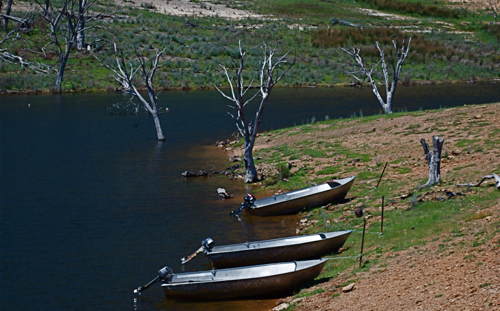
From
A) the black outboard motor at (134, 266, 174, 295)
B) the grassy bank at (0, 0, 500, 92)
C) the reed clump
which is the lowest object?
the black outboard motor at (134, 266, 174, 295)

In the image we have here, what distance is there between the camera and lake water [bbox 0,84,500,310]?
16.3 meters

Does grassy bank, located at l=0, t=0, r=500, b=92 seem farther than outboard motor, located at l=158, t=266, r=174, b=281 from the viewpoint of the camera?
Yes

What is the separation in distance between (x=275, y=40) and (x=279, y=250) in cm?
6329

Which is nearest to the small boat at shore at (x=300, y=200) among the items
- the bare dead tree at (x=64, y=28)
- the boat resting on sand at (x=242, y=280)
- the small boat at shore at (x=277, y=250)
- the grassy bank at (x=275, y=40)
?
the small boat at shore at (x=277, y=250)

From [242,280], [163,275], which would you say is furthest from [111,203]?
[242,280]

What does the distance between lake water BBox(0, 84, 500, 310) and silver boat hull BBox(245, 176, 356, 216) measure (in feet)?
1.35

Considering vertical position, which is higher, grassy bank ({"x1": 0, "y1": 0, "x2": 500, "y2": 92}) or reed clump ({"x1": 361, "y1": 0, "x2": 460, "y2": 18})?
reed clump ({"x1": 361, "y1": 0, "x2": 460, "y2": 18})

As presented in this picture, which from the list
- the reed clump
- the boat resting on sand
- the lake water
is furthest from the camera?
the reed clump

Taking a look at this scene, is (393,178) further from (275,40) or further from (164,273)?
(275,40)

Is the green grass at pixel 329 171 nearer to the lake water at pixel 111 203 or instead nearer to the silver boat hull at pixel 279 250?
the lake water at pixel 111 203

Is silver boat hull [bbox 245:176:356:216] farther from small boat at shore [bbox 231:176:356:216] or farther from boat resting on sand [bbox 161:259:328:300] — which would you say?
boat resting on sand [bbox 161:259:328:300]

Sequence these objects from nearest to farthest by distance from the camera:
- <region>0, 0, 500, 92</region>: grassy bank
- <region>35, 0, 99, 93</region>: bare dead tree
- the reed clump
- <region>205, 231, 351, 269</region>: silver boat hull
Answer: <region>205, 231, 351, 269</region>: silver boat hull < <region>35, 0, 99, 93</region>: bare dead tree < <region>0, 0, 500, 92</region>: grassy bank < the reed clump

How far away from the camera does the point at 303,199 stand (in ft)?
69.5

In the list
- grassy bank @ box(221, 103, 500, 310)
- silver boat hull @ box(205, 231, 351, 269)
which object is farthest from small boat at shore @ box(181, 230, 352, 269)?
grassy bank @ box(221, 103, 500, 310)
